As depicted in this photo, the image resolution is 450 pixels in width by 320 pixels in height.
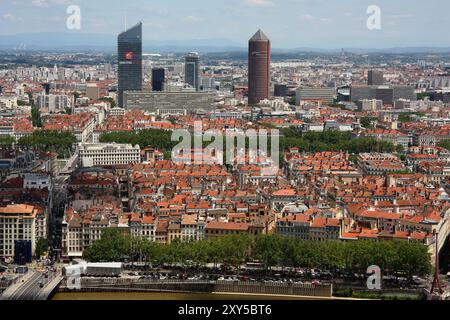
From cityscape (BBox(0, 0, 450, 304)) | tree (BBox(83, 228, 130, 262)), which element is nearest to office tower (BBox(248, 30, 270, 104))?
cityscape (BBox(0, 0, 450, 304))

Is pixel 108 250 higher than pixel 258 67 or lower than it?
lower

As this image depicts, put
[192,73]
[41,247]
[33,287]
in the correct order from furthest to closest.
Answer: [192,73]
[41,247]
[33,287]

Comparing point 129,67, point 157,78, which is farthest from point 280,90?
point 129,67

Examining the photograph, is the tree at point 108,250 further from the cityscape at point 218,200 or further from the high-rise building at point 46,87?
the high-rise building at point 46,87

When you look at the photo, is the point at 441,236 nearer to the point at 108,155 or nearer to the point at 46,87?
the point at 108,155

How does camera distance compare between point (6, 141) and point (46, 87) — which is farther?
point (46, 87)
